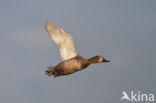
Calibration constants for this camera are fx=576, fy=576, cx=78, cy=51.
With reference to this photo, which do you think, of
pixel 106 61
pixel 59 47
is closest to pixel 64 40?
pixel 59 47

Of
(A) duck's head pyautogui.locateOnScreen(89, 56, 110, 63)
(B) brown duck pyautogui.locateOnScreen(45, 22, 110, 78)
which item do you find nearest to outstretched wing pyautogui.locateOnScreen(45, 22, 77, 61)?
(B) brown duck pyautogui.locateOnScreen(45, 22, 110, 78)

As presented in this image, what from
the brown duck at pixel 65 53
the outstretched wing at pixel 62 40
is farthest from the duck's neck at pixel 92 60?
the outstretched wing at pixel 62 40

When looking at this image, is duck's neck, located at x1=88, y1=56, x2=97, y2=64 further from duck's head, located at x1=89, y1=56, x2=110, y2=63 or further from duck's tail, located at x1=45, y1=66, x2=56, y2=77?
duck's tail, located at x1=45, y1=66, x2=56, y2=77

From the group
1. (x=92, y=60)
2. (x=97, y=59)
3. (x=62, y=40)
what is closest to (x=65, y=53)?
(x=62, y=40)

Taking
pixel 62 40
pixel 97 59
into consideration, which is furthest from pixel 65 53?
pixel 97 59

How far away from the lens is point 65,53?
3091cm

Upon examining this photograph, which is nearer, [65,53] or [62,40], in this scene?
[65,53]

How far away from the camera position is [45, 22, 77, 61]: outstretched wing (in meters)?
30.8

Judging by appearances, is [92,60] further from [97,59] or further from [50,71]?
[50,71]

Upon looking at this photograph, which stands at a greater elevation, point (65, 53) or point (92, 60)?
point (65, 53)

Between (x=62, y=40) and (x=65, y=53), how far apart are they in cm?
74

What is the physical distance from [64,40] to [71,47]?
0.53 meters

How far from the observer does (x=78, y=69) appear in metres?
30.2

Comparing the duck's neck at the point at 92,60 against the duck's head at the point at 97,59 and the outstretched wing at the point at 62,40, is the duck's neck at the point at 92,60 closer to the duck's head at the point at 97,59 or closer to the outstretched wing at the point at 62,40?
the duck's head at the point at 97,59
